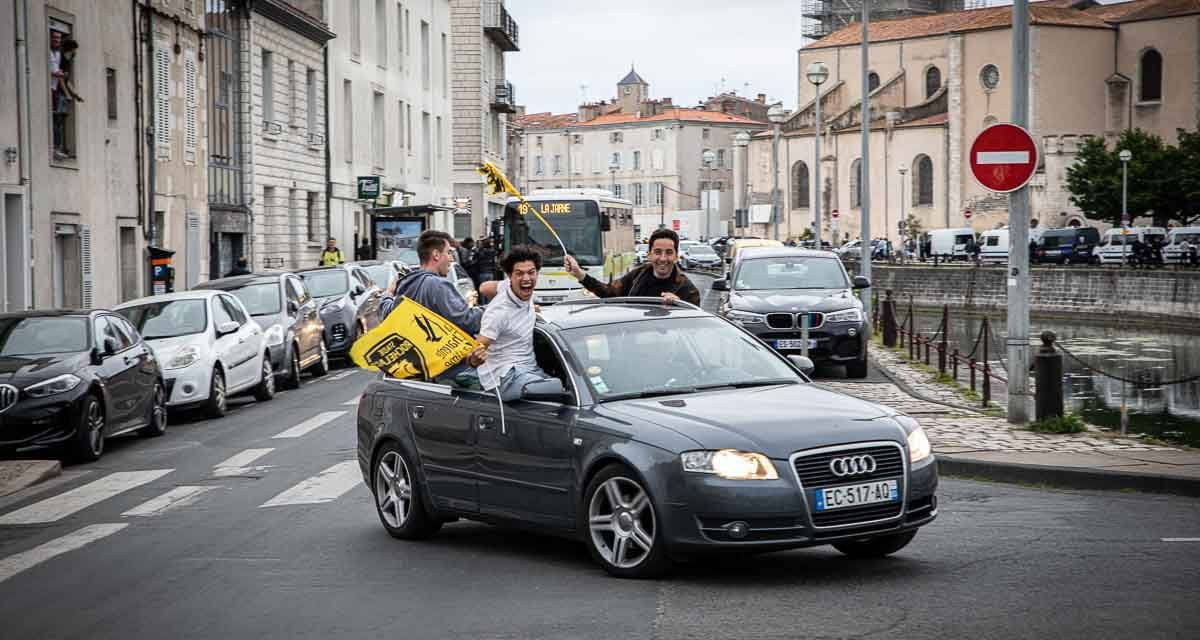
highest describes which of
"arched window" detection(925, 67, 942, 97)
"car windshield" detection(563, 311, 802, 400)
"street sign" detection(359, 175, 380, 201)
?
"arched window" detection(925, 67, 942, 97)

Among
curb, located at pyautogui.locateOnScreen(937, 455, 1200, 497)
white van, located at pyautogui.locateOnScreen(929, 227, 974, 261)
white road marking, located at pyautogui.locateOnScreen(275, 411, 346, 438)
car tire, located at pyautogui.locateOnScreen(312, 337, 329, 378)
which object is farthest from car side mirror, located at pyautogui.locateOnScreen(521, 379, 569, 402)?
white van, located at pyautogui.locateOnScreen(929, 227, 974, 261)

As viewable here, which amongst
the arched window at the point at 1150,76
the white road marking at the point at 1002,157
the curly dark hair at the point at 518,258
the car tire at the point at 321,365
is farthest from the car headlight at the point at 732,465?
the arched window at the point at 1150,76

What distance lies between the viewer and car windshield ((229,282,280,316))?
24.4 m

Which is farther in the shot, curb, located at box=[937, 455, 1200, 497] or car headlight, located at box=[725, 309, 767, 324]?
car headlight, located at box=[725, 309, 767, 324]

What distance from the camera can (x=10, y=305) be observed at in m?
27.6

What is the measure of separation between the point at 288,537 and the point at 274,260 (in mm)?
35191

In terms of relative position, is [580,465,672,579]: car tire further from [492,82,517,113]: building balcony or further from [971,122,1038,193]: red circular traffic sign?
[492,82,517,113]: building balcony

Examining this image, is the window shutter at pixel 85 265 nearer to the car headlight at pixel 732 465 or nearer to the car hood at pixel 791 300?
the car hood at pixel 791 300

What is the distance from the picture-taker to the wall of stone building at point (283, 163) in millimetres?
43031

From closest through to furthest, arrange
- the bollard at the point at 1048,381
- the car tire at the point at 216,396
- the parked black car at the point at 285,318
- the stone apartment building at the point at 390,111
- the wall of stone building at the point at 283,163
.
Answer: the bollard at the point at 1048,381
the car tire at the point at 216,396
the parked black car at the point at 285,318
the wall of stone building at the point at 283,163
the stone apartment building at the point at 390,111

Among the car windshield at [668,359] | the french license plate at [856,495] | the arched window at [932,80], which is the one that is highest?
the arched window at [932,80]

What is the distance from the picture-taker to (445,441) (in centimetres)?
935

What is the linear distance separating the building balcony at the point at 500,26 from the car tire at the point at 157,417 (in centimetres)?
5939

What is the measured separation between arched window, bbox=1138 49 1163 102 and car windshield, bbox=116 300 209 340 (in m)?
85.2
